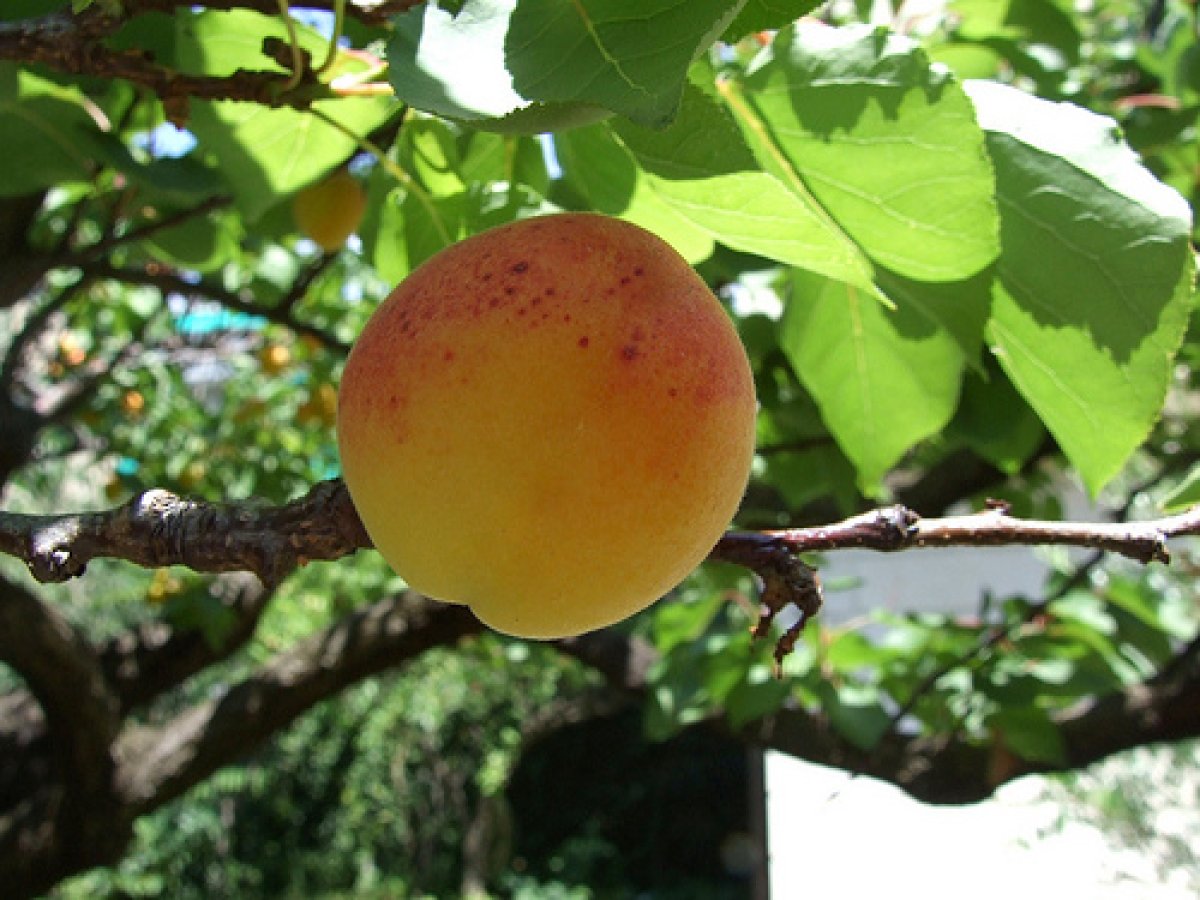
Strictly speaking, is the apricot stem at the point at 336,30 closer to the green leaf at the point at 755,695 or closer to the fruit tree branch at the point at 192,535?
the fruit tree branch at the point at 192,535

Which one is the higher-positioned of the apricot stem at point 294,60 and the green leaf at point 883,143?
the apricot stem at point 294,60

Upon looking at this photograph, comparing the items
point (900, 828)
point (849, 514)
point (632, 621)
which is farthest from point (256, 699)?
point (900, 828)

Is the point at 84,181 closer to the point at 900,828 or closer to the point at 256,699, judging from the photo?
the point at 256,699

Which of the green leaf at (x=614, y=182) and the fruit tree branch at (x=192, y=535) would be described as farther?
the green leaf at (x=614, y=182)

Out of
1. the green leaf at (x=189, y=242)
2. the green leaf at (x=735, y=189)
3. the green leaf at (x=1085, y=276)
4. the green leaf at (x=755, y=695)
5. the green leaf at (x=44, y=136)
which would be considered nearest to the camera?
the green leaf at (x=735, y=189)

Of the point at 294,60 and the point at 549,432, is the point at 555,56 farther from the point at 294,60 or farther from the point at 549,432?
the point at 294,60

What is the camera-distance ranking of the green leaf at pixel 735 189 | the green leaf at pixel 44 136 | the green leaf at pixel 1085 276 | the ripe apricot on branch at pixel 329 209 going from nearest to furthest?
the green leaf at pixel 735 189
the green leaf at pixel 1085 276
the green leaf at pixel 44 136
the ripe apricot on branch at pixel 329 209

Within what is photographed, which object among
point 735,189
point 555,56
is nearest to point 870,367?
point 735,189

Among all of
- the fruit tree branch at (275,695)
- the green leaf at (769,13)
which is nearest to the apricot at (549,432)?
the green leaf at (769,13)
